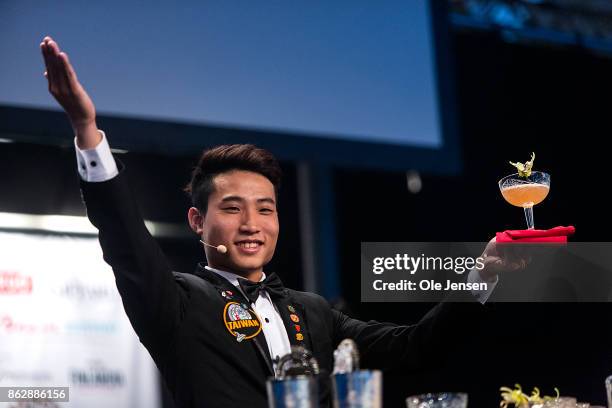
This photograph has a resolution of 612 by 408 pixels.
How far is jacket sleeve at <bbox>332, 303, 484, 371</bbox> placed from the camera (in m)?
1.99

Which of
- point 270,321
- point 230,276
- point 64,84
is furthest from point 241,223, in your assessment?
point 64,84

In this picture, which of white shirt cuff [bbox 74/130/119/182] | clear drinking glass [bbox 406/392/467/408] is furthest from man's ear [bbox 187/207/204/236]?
clear drinking glass [bbox 406/392/467/408]

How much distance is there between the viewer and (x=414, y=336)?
6.90 ft

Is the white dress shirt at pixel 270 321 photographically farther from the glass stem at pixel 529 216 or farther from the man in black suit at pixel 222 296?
the glass stem at pixel 529 216

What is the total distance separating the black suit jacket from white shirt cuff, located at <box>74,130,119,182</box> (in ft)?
0.05

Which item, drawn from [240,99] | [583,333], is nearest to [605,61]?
[583,333]

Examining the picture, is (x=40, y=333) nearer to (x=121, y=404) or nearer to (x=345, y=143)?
(x=121, y=404)

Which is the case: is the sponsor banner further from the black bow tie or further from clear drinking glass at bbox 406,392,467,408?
clear drinking glass at bbox 406,392,467,408

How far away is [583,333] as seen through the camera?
5730 millimetres

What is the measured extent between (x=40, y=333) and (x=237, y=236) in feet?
6.83

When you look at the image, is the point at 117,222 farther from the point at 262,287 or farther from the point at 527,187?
the point at 527,187

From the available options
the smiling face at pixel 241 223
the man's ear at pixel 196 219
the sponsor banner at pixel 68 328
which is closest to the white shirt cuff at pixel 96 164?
the smiling face at pixel 241 223

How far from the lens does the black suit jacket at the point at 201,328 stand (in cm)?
171

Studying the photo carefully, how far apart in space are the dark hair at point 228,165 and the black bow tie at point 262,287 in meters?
0.24
